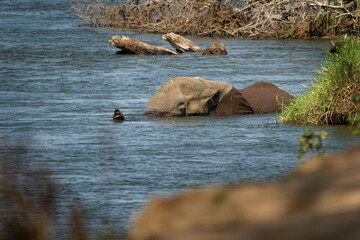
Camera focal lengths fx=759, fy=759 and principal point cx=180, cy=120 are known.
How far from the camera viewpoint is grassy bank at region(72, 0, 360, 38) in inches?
1175

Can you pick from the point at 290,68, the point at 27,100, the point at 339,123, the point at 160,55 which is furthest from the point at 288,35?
the point at 339,123

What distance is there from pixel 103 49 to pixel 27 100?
12416 mm

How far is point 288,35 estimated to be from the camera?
3089 cm

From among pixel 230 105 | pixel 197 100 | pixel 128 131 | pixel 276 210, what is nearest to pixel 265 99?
pixel 230 105

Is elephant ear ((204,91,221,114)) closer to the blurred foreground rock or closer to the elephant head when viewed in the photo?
the elephant head

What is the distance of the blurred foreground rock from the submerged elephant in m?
10.2

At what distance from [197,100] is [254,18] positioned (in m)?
19.4

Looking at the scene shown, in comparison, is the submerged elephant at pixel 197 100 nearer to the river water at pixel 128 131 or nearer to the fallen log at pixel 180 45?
the river water at pixel 128 131

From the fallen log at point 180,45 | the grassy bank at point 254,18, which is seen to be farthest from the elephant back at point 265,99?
the grassy bank at point 254,18

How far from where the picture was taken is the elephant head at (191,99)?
12703mm

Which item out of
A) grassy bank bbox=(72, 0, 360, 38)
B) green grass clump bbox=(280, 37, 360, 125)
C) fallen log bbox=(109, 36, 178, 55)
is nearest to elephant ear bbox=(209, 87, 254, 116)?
green grass clump bbox=(280, 37, 360, 125)

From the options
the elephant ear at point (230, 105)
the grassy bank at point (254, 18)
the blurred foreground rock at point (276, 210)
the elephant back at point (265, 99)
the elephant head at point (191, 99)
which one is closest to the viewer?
the blurred foreground rock at point (276, 210)

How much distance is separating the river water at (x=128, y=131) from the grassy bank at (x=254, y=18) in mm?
4820

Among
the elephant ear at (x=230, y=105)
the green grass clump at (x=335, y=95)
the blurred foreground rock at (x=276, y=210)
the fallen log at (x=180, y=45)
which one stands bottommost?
the fallen log at (x=180, y=45)
